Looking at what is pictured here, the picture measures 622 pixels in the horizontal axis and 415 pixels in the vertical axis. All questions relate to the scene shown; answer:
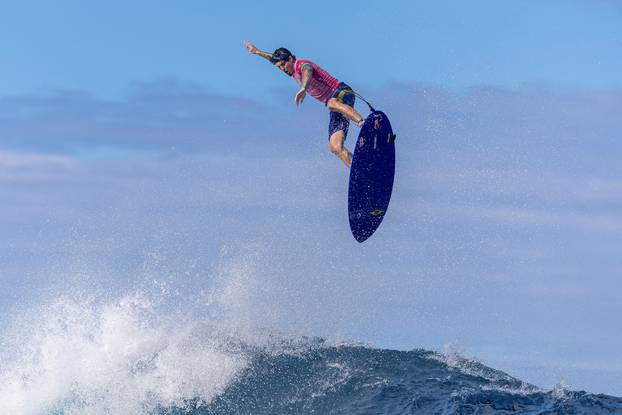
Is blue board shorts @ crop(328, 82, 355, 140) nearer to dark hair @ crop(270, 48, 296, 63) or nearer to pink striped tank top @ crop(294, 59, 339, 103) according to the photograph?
pink striped tank top @ crop(294, 59, 339, 103)

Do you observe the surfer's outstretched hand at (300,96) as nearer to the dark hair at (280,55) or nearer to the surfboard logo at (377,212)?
the dark hair at (280,55)

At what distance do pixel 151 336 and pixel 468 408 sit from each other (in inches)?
274

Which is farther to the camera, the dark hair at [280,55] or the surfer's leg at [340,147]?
the surfer's leg at [340,147]

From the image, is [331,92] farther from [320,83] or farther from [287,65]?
[287,65]

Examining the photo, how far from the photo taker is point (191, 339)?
15.1 metres

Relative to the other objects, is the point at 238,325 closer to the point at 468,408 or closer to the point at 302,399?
the point at 302,399

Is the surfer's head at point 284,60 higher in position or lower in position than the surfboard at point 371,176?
higher

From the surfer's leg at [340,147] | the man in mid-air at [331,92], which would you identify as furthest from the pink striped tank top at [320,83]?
the surfer's leg at [340,147]

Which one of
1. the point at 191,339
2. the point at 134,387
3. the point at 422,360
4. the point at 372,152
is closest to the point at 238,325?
the point at 191,339

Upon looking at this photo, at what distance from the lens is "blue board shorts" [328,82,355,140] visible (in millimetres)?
13531

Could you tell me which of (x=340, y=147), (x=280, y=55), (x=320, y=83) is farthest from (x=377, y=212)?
(x=280, y=55)

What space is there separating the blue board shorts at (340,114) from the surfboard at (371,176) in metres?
0.51

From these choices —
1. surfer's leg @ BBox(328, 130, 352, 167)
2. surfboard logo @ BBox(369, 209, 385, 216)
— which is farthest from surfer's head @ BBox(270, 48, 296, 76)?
surfboard logo @ BBox(369, 209, 385, 216)

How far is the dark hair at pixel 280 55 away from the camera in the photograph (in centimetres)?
1326
